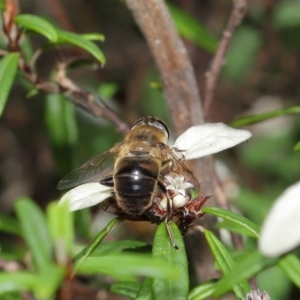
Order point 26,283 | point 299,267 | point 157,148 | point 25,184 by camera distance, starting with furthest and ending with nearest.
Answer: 1. point 25,184
2. point 157,148
3. point 299,267
4. point 26,283

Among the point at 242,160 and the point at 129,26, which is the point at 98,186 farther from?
the point at 129,26

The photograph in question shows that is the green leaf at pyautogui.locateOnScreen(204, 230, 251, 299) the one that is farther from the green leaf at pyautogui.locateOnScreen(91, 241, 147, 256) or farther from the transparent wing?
the transparent wing

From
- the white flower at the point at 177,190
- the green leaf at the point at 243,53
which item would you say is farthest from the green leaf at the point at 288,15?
the white flower at the point at 177,190

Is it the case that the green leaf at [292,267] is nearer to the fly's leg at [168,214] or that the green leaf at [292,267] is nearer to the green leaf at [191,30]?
the fly's leg at [168,214]

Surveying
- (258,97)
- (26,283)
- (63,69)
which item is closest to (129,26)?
(258,97)

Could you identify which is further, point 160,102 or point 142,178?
point 160,102

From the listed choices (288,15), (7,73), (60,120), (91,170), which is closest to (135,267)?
(91,170)

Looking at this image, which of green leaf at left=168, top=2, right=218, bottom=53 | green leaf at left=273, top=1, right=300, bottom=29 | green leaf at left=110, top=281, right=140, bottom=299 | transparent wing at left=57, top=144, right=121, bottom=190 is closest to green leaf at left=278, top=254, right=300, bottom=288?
green leaf at left=110, top=281, right=140, bottom=299
